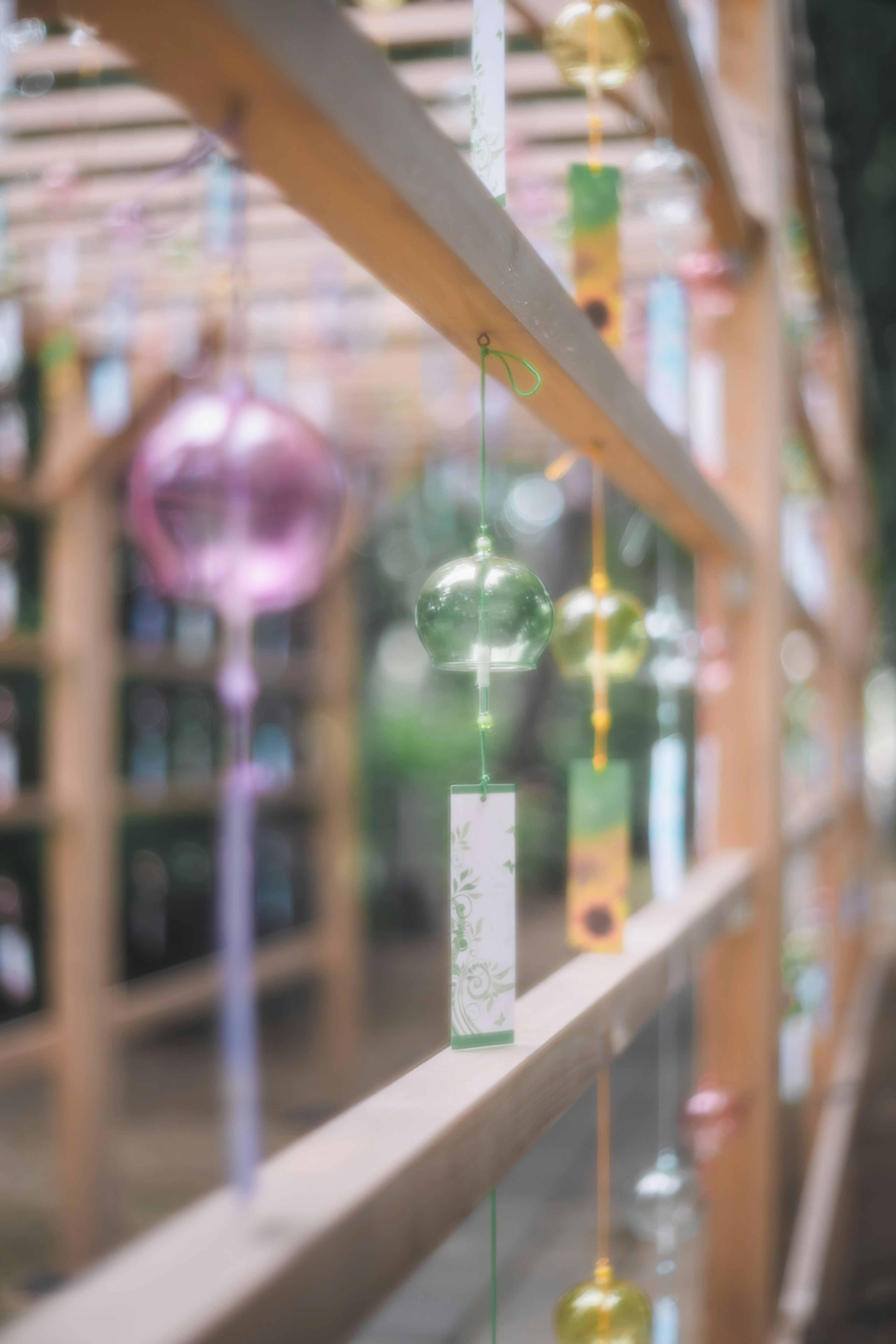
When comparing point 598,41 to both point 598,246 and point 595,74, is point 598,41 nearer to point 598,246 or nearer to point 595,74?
point 595,74

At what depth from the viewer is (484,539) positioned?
0.71 m

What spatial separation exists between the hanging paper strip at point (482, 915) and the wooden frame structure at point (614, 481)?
20 millimetres

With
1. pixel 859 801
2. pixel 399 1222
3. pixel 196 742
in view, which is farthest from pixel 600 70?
pixel 859 801

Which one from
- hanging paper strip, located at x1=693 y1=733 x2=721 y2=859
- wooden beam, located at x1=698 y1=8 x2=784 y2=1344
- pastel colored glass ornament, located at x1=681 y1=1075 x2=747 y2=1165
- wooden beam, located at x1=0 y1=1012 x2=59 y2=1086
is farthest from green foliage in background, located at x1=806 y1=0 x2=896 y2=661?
wooden beam, located at x1=0 y1=1012 x2=59 y2=1086

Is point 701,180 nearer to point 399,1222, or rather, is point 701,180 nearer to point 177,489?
point 177,489

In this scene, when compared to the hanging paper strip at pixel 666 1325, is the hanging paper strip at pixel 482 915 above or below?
above

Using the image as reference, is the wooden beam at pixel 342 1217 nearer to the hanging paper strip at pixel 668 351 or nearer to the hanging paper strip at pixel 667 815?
the hanging paper strip at pixel 667 815

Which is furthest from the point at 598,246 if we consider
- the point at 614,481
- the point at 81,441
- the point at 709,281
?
the point at 81,441

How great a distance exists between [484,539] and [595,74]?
1.80ft

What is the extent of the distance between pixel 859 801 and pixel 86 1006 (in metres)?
3.43

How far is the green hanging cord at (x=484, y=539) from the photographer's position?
0.67m

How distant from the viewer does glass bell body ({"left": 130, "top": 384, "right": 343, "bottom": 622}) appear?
1.06 meters

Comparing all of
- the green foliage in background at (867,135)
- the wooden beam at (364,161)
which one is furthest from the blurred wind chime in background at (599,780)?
the green foliage in background at (867,135)

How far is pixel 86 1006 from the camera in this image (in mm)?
3266
